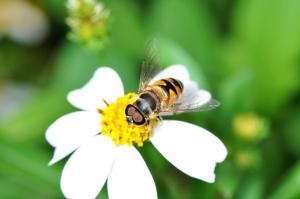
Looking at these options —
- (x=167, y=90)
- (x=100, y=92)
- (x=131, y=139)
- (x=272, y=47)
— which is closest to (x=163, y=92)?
(x=167, y=90)

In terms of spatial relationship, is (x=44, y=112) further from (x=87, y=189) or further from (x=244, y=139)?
(x=87, y=189)

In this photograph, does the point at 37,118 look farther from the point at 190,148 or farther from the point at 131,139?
the point at 190,148

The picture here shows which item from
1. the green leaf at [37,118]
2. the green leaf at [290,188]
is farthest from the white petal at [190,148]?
the green leaf at [37,118]

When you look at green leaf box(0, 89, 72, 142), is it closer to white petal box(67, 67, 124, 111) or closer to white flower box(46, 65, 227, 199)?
white petal box(67, 67, 124, 111)

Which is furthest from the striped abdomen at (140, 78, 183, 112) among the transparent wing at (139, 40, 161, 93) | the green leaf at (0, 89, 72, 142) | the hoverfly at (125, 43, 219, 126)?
the green leaf at (0, 89, 72, 142)

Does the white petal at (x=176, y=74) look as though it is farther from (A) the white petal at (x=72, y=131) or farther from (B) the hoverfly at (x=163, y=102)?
(A) the white petal at (x=72, y=131)

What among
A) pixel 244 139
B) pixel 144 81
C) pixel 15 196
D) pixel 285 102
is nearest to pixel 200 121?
pixel 244 139

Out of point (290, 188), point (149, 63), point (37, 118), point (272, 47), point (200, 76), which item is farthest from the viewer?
point (272, 47)
